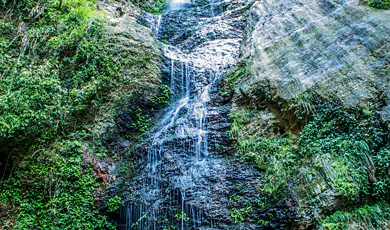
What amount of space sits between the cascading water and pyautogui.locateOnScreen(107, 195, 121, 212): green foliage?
1.14ft

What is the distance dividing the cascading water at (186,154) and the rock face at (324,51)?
1806mm

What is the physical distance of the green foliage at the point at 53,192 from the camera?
268 inches

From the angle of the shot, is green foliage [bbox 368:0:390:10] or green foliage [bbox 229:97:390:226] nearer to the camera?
green foliage [bbox 229:97:390:226]

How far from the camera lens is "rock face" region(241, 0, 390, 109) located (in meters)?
6.59

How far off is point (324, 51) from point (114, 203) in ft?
21.9

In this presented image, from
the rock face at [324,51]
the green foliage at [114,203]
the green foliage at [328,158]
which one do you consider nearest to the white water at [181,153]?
the green foliage at [114,203]

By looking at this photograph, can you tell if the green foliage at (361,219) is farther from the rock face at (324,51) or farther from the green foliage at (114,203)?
the green foliage at (114,203)

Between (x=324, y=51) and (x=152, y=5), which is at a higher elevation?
(x=324, y=51)

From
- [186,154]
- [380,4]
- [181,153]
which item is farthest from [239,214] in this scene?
[380,4]

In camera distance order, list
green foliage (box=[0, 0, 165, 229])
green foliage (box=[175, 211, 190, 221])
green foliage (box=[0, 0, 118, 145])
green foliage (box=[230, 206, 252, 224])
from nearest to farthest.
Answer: green foliage (box=[230, 206, 252, 224]), green foliage (box=[175, 211, 190, 221]), green foliage (box=[0, 0, 165, 229]), green foliage (box=[0, 0, 118, 145])

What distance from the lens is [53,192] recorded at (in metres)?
7.15

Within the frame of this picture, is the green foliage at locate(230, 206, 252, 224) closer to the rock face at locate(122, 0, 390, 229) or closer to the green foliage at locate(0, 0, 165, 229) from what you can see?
the rock face at locate(122, 0, 390, 229)

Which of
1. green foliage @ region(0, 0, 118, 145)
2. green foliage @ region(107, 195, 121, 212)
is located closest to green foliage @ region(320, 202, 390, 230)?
green foliage @ region(107, 195, 121, 212)

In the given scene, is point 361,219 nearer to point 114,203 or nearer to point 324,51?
point 324,51
